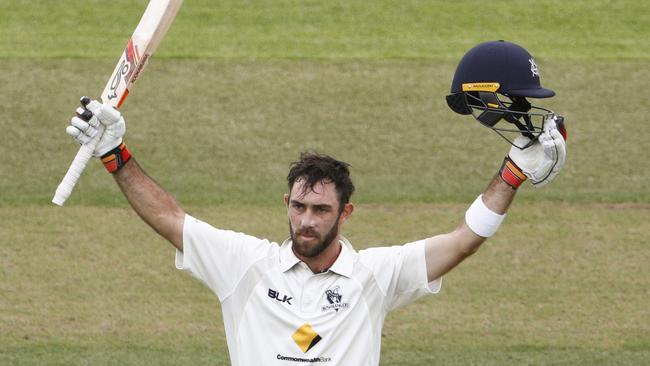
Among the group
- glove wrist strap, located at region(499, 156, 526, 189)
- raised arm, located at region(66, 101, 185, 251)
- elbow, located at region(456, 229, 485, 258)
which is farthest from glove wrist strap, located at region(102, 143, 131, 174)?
glove wrist strap, located at region(499, 156, 526, 189)

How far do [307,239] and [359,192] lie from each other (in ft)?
26.4

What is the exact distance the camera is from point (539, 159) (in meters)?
6.07

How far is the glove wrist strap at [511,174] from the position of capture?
6150 mm

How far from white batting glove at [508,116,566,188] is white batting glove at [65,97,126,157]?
5.79ft

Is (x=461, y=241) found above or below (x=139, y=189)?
above

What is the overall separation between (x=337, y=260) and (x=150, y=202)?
899 millimetres

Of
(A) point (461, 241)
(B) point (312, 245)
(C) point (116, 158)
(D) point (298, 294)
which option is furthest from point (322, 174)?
(C) point (116, 158)

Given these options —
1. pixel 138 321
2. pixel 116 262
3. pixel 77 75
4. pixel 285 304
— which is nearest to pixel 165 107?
pixel 77 75

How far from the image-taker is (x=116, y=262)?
1269 centimetres

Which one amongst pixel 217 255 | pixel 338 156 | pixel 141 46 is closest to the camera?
pixel 217 255

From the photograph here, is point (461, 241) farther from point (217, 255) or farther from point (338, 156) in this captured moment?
point (338, 156)

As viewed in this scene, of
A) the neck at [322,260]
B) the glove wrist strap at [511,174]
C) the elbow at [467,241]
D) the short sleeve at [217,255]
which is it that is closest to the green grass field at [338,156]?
the short sleeve at [217,255]

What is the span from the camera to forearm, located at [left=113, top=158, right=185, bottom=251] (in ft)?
21.0

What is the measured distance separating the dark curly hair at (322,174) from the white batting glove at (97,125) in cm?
82
